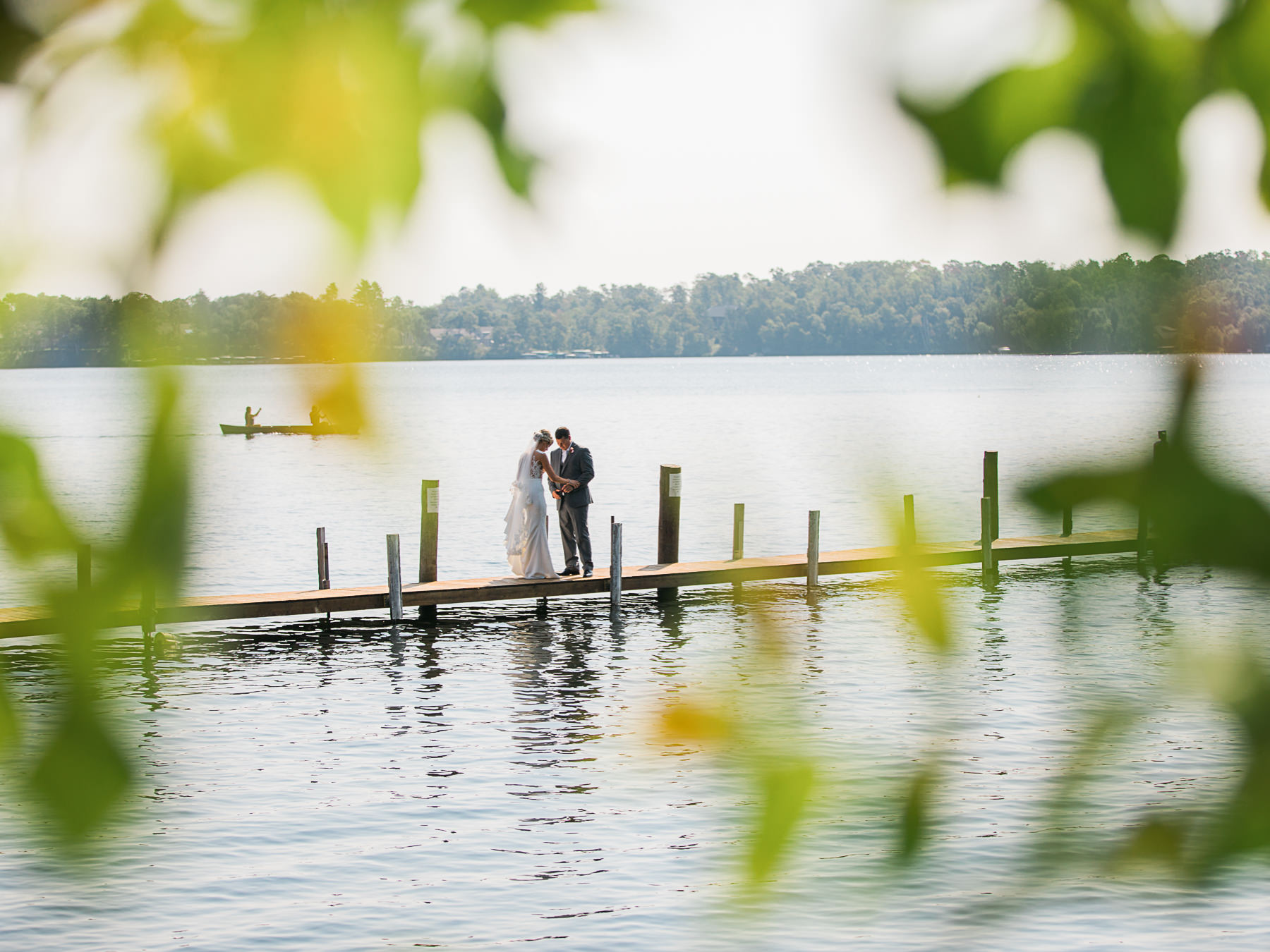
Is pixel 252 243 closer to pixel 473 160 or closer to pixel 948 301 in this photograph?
pixel 473 160

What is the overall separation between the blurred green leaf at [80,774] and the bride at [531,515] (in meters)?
17.5

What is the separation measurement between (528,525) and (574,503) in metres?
0.89

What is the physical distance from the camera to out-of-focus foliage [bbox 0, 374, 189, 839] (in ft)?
3.28

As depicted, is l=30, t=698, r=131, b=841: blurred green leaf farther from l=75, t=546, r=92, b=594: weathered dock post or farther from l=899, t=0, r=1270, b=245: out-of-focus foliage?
l=899, t=0, r=1270, b=245: out-of-focus foliage

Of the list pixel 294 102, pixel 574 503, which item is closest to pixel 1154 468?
pixel 294 102

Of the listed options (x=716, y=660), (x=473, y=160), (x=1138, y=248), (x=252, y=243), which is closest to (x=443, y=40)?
(x=473, y=160)

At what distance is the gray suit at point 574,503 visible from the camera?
20.5 metres

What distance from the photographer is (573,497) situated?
21234mm

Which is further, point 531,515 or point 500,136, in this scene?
point 531,515

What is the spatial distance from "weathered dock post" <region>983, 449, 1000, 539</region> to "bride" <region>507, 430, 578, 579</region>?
1728cm

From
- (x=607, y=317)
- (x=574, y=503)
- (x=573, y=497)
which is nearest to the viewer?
(x=607, y=317)

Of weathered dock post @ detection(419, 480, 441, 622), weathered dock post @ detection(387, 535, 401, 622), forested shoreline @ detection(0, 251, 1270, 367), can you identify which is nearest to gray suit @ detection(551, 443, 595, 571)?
weathered dock post @ detection(419, 480, 441, 622)

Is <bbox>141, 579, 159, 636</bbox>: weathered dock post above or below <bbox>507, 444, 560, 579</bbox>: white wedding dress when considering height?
above

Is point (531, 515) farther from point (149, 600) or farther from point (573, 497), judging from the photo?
point (149, 600)
